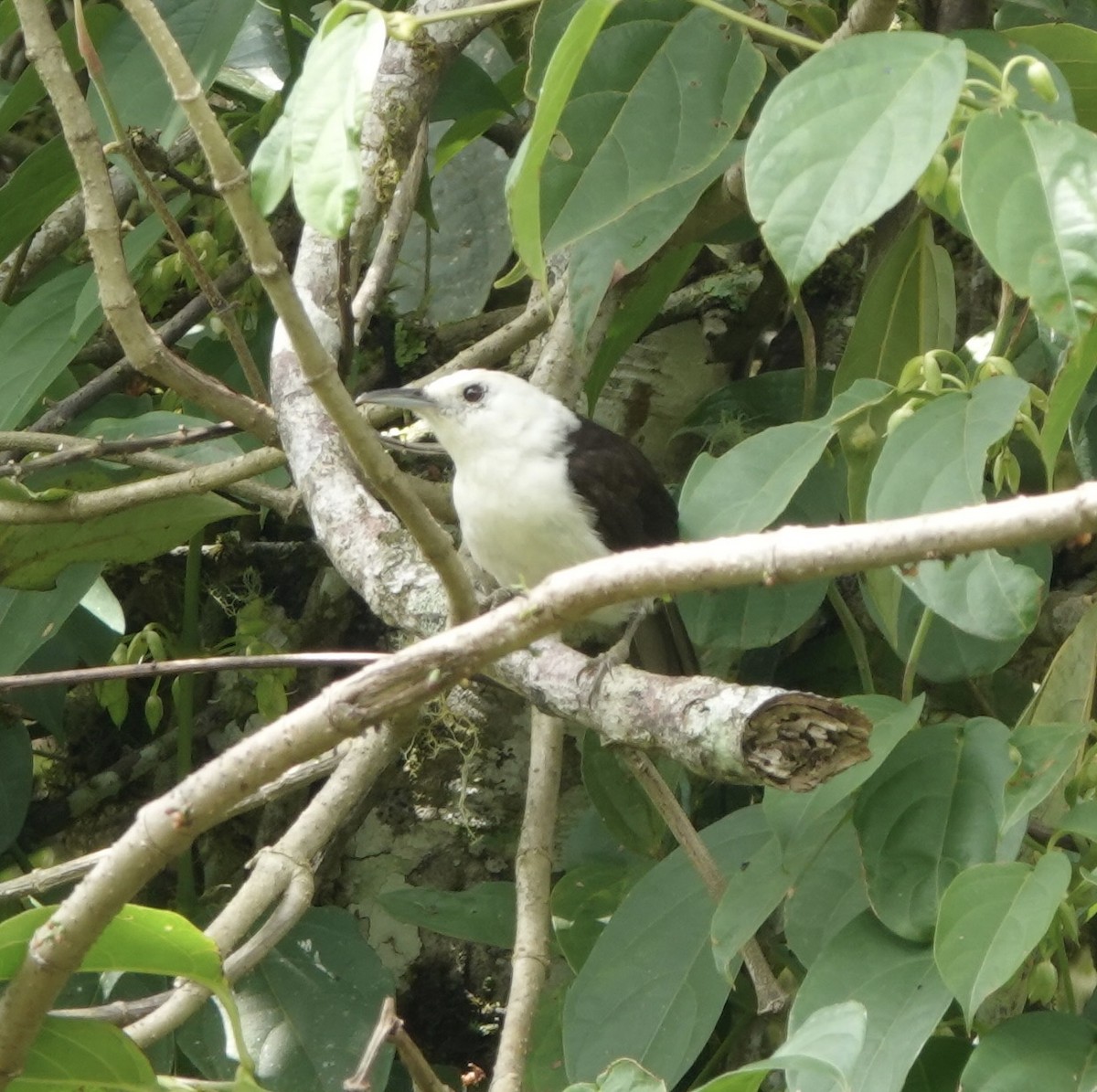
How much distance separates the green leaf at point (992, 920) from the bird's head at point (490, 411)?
1914 mm

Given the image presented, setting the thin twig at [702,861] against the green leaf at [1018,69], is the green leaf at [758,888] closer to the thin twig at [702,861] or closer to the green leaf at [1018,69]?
the thin twig at [702,861]

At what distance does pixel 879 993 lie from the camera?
2312 millimetres

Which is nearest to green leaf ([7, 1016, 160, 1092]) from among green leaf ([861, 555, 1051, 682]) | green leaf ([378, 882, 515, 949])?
green leaf ([378, 882, 515, 949])

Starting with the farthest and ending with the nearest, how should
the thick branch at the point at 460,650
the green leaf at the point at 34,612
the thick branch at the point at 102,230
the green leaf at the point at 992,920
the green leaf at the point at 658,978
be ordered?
the green leaf at the point at 34,612, the green leaf at the point at 658,978, the thick branch at the point at 102,230, the green leaf at the point at 992,920, the thick branch at the point at 460,650

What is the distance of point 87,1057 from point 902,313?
2.27 metres

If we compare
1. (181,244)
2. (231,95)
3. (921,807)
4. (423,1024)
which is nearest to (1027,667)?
(921,807)

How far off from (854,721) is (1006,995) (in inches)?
44.9

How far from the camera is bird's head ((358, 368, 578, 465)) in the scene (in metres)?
3.81

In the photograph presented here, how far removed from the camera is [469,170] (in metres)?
4.62

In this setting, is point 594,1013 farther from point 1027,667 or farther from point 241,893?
point 1027,667

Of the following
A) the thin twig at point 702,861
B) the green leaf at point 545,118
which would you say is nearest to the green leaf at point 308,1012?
the thin twig at point 702,861

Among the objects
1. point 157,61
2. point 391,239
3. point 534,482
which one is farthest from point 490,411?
point 157,61

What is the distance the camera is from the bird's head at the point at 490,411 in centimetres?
381

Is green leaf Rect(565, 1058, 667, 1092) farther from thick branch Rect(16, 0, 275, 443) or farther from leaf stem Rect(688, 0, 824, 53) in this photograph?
leaf stem Rect(688, 0, 824, 53)
